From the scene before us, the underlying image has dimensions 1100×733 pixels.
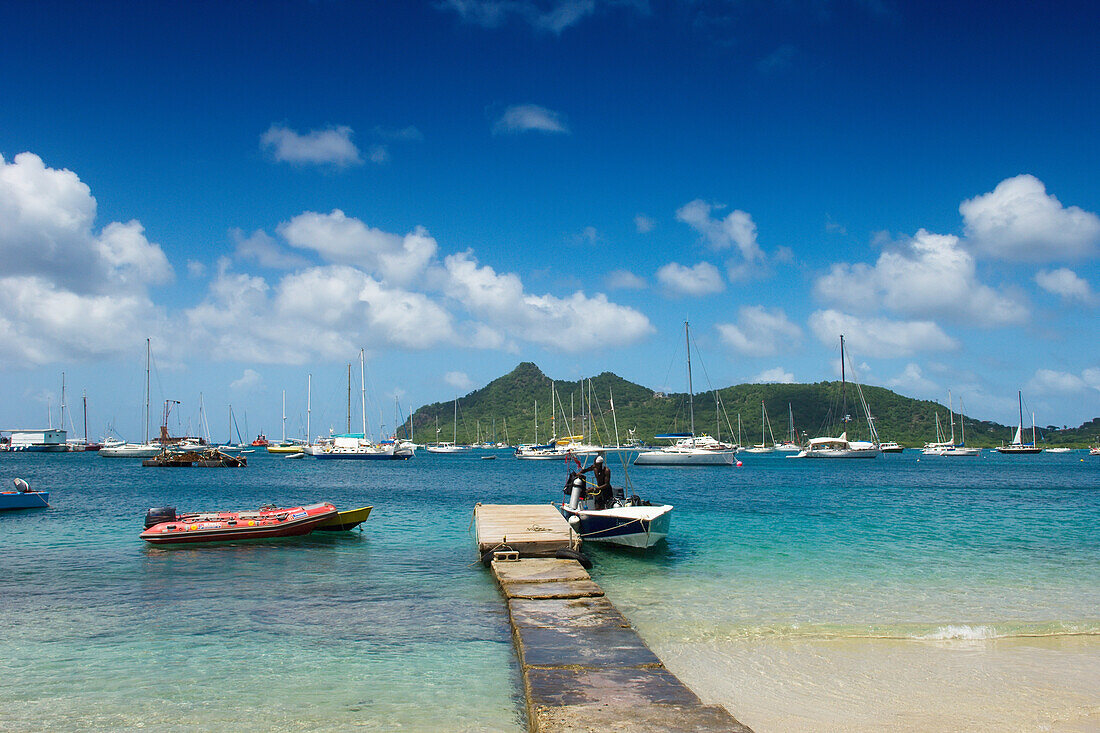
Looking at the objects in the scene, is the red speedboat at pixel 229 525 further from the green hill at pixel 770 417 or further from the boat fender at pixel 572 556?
the green hill at pixel 770 417

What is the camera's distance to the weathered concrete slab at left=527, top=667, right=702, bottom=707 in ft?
25.9

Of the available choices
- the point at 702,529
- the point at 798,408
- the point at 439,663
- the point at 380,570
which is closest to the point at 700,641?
the point at 439,663

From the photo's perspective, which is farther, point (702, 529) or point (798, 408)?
point (798, 408)

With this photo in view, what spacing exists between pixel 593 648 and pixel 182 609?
29.4ft

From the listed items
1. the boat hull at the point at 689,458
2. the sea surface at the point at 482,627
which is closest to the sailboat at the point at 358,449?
the boat hull at the point at 689,458

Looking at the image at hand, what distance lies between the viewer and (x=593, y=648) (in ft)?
32.5

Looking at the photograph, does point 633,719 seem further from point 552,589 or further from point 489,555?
point 489,555

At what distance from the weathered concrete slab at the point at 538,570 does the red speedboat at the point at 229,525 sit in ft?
28.2

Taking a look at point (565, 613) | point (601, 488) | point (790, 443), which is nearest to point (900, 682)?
point (565, 613)

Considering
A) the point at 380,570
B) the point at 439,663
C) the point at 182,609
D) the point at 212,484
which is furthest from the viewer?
the point at 212,484

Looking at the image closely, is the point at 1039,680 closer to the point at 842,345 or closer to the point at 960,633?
the point at 960,633

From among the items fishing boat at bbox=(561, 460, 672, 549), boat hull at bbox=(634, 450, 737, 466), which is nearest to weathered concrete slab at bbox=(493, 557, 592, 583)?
fishing boat at bbox=(561, 460, 672, 549)

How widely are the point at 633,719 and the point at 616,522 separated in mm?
13195

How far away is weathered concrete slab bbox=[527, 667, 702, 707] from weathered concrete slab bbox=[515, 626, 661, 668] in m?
0.29
